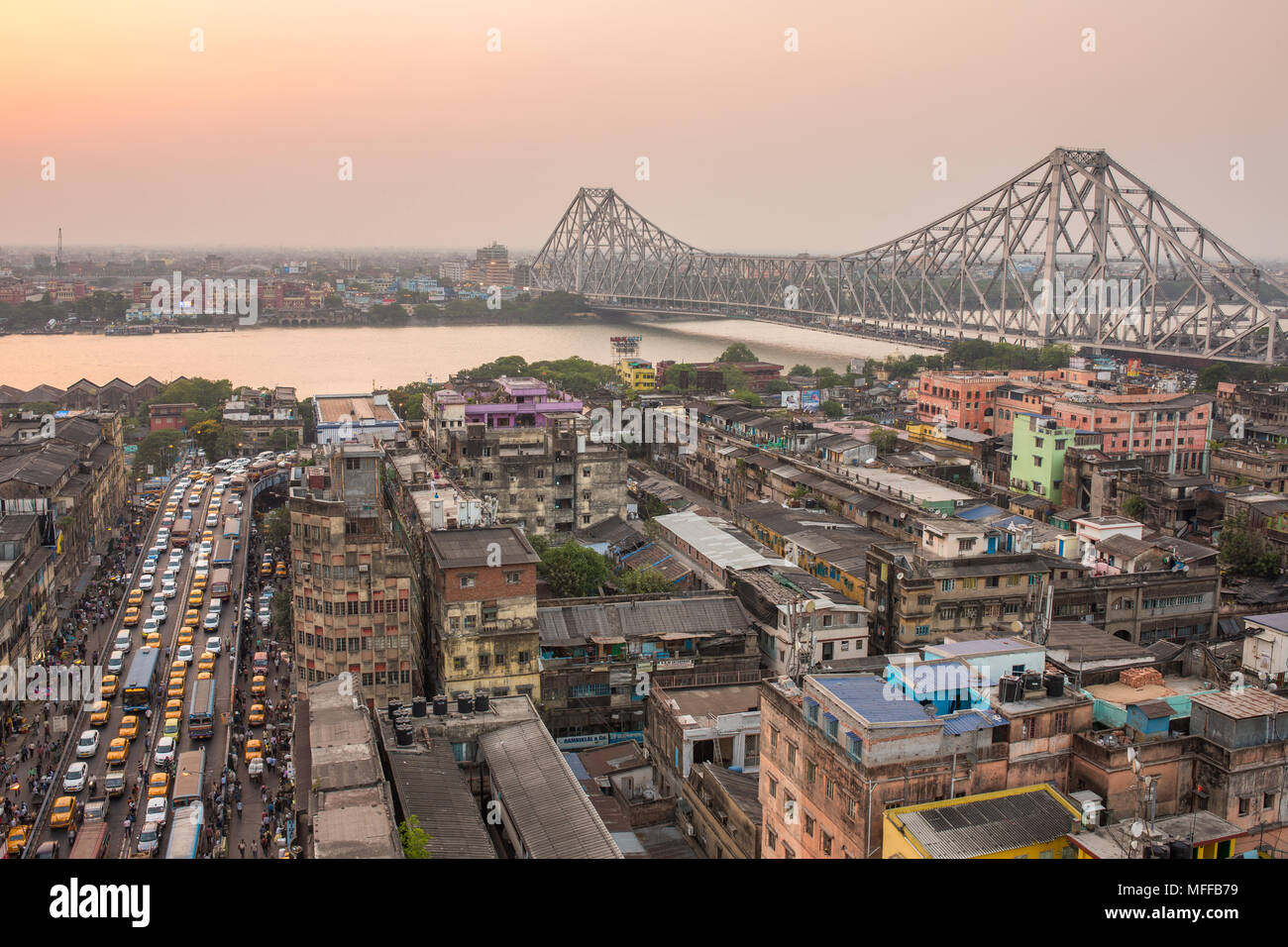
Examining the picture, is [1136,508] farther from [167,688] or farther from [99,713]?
[99,713]

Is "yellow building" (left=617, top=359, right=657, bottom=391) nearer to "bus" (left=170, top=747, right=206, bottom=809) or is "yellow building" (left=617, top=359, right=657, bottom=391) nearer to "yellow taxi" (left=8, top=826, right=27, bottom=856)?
"bus" (left=170, top=747, right=206, bottom=809)

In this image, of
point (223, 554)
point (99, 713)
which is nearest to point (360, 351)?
point (223, 554)

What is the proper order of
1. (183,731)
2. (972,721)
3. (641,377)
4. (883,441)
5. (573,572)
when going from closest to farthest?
(972,721), (183,731), (573,572), (883,441), (641,377)

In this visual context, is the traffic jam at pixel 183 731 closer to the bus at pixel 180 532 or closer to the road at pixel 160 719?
the road at pixel 160 719

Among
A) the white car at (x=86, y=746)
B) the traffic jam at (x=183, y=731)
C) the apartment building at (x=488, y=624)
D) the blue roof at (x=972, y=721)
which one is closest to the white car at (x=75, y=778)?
the traffic jam at (x=183, y=731)

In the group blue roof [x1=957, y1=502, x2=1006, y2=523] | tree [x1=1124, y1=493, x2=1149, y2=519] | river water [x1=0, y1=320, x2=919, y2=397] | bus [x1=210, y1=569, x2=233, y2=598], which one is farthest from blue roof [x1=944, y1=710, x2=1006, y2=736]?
river water [x1=0, y1=320, x2=919, y2=397]

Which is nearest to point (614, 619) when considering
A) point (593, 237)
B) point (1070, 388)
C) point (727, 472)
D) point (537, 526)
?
point (537, 526)
